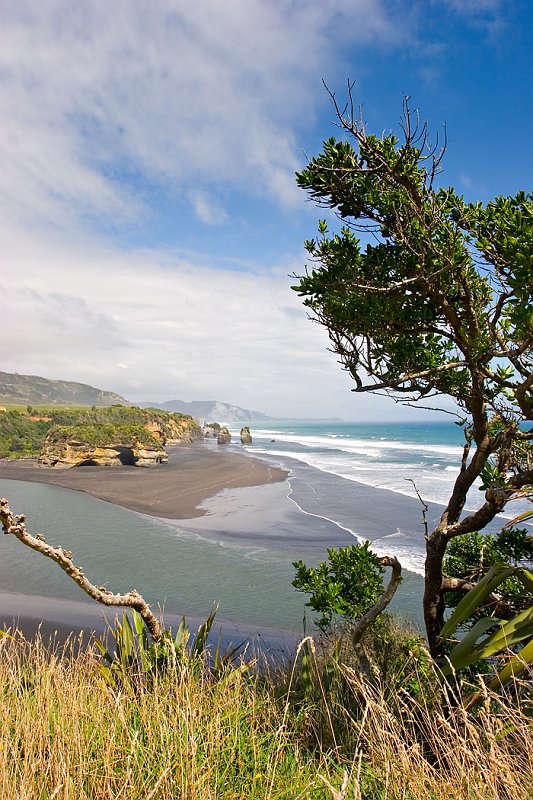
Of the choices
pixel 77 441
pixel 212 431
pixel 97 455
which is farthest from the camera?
pixel 212 431

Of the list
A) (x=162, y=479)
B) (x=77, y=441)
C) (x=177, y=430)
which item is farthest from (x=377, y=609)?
(x=177, y=430)

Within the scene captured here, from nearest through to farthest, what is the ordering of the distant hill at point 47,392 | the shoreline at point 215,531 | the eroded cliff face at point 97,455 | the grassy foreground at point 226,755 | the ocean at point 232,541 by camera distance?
1. the grassy foreground at point 226,755
2. the shoreline at point 215,531
3. the ocean at point 232,541
4. the eroded cliff face at point 97,455
5. the distant hill at point 47,392

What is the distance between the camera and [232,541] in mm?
16453

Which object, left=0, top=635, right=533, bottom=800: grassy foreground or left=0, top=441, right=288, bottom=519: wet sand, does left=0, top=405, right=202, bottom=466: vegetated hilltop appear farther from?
left=0, top=635, right=533, bottom=800: grassy foreground

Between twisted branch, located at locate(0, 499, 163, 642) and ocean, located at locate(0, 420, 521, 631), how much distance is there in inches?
127

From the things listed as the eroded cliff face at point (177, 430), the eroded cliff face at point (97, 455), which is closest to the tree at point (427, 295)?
the eroded cliff face at point (97, 455)

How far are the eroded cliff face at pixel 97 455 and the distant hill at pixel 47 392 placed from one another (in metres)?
120

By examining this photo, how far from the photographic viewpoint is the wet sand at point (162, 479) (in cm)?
2412

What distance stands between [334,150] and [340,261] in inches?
36.8

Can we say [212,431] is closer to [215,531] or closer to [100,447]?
[100,447]

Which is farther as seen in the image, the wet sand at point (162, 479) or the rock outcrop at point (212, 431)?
the rock outcrop at point (212, 431)

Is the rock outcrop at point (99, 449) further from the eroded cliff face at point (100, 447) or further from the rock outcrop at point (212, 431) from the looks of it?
the rock outcrop at point (212, 431)

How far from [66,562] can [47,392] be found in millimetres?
196311

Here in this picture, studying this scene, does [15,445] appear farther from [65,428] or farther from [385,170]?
[385,170]
